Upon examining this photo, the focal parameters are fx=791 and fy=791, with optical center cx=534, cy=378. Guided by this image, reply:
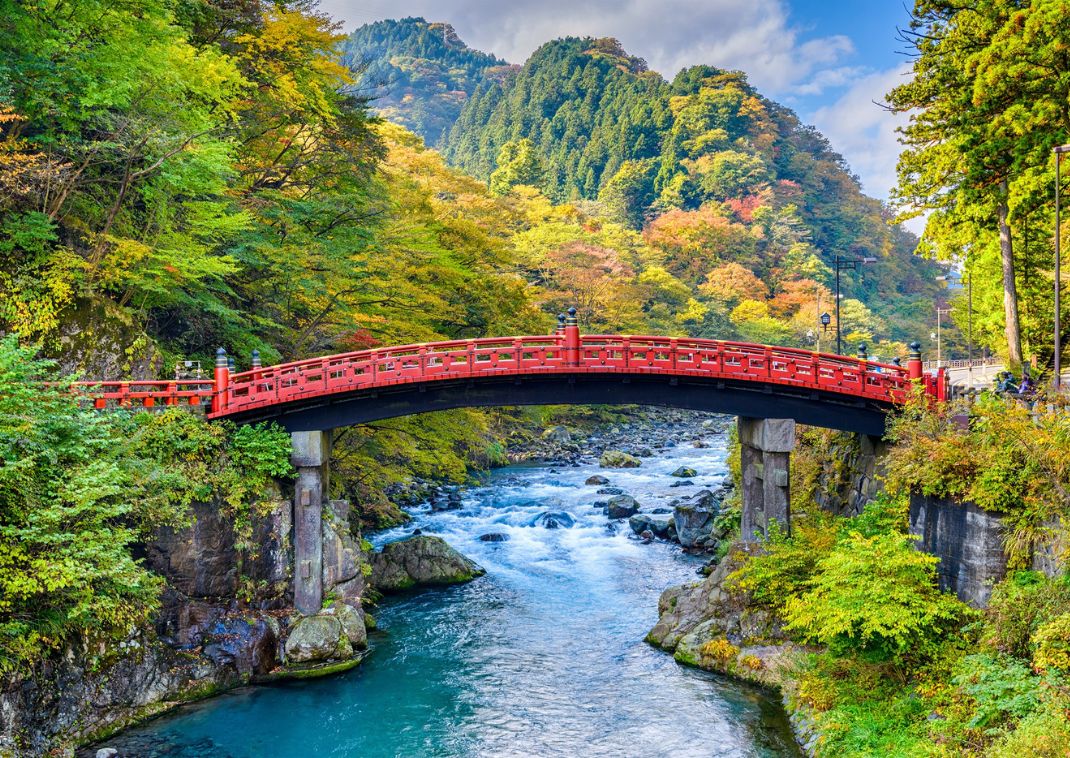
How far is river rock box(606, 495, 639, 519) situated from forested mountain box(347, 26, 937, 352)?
23.3 meters

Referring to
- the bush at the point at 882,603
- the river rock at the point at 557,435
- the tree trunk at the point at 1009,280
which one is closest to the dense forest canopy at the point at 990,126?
the tree trunk at the point at 1009,280

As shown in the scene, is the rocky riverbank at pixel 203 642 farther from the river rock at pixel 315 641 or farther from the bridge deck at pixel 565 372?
the bridge deck at pixel 565 372

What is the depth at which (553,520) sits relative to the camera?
33438 mm

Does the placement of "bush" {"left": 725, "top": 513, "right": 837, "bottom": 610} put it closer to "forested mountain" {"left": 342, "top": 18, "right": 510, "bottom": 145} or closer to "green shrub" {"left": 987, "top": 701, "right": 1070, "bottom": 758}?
"green shrub" {"left": 987, "top": 701, "right": 1070, "bottom": 758}

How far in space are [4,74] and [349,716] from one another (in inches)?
641

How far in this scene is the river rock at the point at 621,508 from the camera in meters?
34.2

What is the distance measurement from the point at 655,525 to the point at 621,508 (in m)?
2.51

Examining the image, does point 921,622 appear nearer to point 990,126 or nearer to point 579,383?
point 579,383

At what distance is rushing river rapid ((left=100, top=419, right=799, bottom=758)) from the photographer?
16.2 metres

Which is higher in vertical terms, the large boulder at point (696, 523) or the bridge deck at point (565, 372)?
the bridge deck at point (565, 372)

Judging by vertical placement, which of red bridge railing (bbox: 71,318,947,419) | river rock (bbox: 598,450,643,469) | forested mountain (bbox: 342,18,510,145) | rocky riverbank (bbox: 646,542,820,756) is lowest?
rocky riverbank (bbox: 646,542,820,756)

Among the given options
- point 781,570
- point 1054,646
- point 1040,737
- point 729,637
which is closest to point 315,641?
point 729,637

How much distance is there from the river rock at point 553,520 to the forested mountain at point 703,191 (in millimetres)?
24152

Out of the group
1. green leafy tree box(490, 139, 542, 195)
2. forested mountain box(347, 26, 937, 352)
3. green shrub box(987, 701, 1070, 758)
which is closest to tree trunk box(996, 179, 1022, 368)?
green shrub box(987, 701, 1070, 758)
